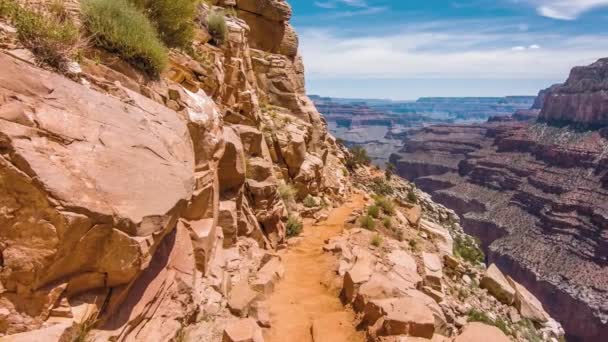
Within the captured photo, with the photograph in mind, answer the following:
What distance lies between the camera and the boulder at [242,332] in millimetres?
5145

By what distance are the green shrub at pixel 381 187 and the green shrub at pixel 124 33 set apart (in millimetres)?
18255

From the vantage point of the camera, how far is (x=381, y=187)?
24500 millimetres

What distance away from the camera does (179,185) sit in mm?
5016

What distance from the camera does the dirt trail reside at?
6.41 m

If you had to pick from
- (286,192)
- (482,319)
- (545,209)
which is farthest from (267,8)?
(545,209)

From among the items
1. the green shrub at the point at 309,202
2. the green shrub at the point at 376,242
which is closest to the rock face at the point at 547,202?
the green shrub at the point at 309,202

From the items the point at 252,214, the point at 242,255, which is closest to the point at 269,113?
the point at 252,214

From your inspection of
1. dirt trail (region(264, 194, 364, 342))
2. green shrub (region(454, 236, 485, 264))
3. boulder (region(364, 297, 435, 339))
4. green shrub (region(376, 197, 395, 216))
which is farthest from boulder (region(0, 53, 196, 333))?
green shrub (region(454, 236, 485, 264))

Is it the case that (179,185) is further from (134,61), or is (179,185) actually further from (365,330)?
(365,330)

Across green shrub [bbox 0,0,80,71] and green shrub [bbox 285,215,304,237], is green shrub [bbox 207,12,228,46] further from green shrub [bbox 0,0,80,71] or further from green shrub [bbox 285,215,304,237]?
green shrub [bbox 0,0,80,71]

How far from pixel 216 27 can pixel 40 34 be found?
24.8ft

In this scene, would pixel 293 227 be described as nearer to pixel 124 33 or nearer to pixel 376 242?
pixel 376 242

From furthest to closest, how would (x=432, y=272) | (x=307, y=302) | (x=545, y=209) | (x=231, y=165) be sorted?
(x=545, y=209) → (x=432, y=272) → (x=231, y=165) → (x=307, y=302)

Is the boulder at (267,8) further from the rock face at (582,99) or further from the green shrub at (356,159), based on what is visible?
the rock face at (582,99)
